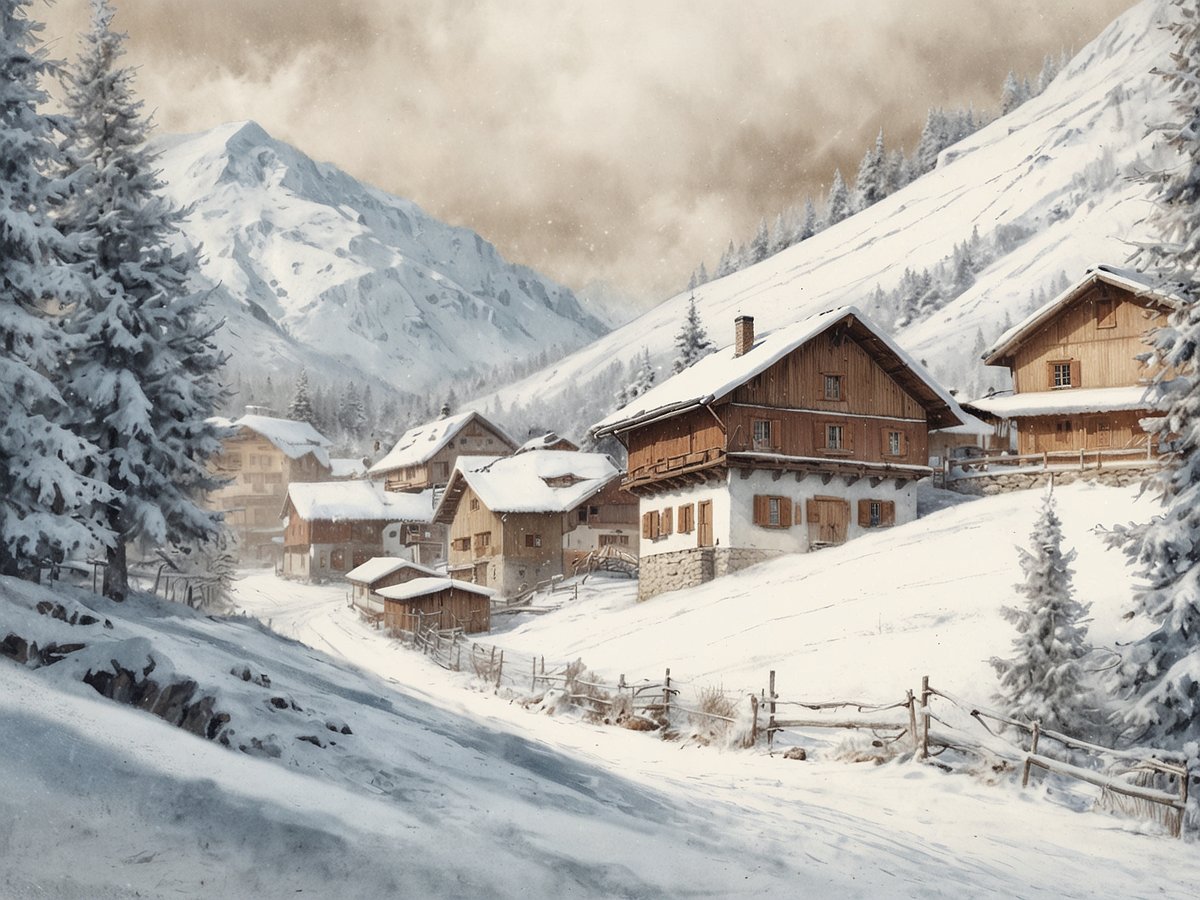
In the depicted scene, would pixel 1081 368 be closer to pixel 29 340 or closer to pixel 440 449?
pixel 29 340

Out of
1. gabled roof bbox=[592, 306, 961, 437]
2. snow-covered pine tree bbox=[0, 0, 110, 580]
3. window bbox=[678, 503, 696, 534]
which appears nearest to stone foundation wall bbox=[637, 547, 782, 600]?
window bbox=[678, 503, 696, 534]

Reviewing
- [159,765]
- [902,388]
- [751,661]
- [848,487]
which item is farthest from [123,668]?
[902,388]

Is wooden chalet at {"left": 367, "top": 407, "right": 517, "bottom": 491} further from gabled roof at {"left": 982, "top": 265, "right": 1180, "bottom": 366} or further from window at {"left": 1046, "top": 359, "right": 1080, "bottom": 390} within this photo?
window at {"left": 1046, "top": 359, "right": 1080, "bottom": 390}

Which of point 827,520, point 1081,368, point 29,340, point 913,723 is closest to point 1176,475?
point 913,723

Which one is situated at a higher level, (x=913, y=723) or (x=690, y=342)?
(x=690, y=342)

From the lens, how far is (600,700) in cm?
2577

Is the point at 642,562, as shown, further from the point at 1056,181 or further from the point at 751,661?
the point at 1056,181

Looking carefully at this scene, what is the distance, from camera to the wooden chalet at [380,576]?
179 ft

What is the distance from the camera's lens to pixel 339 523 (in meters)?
78.2

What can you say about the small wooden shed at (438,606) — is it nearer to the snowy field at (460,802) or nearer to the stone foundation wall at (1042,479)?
the snowy field at (460,802)

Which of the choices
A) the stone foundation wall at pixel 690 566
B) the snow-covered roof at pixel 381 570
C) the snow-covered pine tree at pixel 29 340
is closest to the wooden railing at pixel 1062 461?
the stone foundation wall at pixel 690 566

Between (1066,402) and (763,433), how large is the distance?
46.7 ft

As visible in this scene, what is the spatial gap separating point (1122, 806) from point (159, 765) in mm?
15271

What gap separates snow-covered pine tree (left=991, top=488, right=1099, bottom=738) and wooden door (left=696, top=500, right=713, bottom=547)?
22.0 metres
